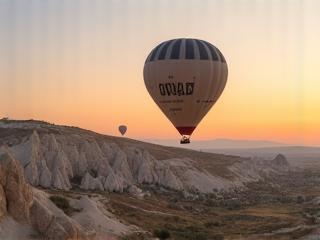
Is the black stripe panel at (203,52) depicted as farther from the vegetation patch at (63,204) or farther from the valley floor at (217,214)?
the vegetation patch at (63,204)

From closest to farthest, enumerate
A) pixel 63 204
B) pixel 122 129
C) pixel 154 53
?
pixel 63 204 < pixel 154 53 < pixel 122 129

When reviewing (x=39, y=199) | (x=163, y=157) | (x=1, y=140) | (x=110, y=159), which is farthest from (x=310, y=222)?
(x=163, y=157)

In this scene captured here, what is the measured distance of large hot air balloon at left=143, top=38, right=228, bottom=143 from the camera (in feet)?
179

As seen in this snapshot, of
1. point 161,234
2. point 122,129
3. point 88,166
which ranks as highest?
point 122,129

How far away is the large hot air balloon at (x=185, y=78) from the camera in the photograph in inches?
2146

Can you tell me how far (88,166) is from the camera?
82000 millimetres

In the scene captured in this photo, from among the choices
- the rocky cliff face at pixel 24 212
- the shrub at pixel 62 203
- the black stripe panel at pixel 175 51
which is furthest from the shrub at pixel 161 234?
the black stripe panel at pixel 175 51

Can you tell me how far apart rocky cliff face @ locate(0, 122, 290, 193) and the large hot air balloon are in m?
21.2

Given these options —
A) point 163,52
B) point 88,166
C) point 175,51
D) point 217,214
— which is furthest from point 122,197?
point 175,51

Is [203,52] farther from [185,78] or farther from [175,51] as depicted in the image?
[185,78]

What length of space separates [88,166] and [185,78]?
31594mm

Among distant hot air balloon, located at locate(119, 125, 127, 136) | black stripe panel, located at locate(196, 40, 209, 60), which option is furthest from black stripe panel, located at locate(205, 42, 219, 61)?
distant hot air balloon, located at locate(119, 125, 127, 136)

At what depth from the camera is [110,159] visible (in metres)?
88.8

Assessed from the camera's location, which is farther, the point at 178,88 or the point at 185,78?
the point at 178,88
